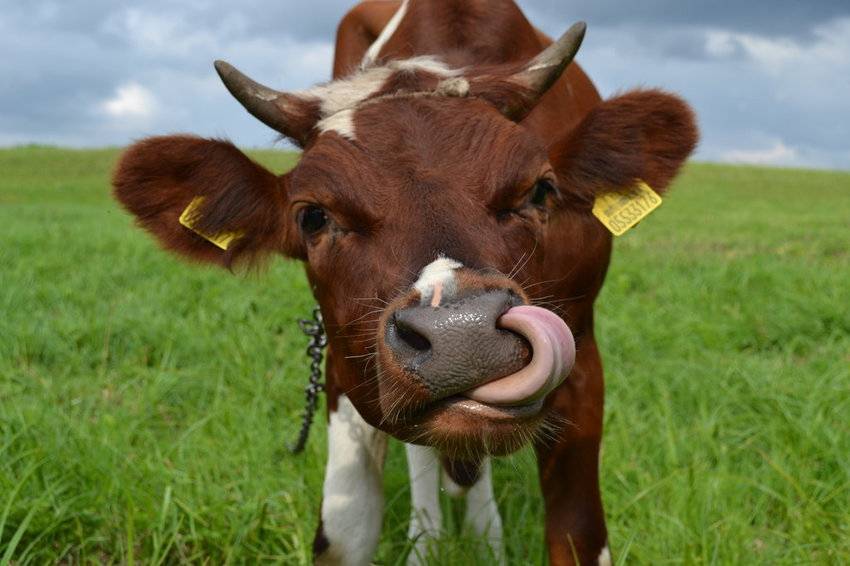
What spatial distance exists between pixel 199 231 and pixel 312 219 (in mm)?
663

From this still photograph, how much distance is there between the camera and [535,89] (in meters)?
3.07

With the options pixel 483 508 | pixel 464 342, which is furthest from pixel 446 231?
pixel 483 508

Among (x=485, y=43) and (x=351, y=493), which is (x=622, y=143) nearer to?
(x=485, y=43)

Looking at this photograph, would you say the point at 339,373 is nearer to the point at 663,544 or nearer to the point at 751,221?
the point at 663,544

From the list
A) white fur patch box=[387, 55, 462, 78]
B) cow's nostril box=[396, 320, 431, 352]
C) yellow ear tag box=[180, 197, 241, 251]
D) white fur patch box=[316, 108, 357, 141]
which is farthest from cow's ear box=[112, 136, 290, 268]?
cow's nostril box=[396, 320, 431, 352]

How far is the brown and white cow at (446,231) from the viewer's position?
6.87 feet

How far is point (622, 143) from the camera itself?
126 inches

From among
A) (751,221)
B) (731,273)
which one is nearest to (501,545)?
(731,273)

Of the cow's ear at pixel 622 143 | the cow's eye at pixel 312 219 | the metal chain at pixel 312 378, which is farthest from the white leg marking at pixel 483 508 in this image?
the cow's eye at pixel 312 219

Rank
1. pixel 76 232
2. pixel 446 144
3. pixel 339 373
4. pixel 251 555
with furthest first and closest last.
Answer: pixel 76 232 < pixel 251 555 < pixel 339 373 < pixel 446 144

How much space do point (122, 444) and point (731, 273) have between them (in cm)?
566

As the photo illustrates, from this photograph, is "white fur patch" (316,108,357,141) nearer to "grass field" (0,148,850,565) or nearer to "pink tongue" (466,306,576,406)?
"pink tongue" (466,306,576,406)

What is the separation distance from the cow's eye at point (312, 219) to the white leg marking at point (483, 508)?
5.05ft

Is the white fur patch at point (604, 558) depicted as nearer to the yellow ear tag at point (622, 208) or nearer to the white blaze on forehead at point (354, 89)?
the yellow ear tag at point (622, 208)
